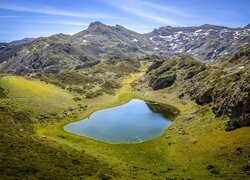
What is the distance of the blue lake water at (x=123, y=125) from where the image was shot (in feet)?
379

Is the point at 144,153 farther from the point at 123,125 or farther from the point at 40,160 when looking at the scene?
the point at 123,125

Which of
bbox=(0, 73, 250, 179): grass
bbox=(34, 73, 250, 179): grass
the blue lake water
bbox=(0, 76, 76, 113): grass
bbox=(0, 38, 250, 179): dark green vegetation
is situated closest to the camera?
bbox=(0, 38, 250, 179): dark green vegetation

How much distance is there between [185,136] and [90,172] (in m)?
45.2

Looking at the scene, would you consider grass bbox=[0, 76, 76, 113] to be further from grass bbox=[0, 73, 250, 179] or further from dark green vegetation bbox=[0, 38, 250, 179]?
grass bbox=[0, 73, 250, 179]

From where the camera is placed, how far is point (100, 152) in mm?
93812

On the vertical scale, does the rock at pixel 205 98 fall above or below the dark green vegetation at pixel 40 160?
above

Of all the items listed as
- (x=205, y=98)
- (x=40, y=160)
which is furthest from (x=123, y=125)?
(x=40, y=160)

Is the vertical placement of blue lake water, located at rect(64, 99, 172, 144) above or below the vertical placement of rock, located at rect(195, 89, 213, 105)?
below

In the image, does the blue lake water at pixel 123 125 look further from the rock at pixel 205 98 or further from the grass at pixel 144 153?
the rock at pixel 205 98

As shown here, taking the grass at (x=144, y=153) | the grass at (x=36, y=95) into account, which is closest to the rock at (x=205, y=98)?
the grass at (x=144, y=153)

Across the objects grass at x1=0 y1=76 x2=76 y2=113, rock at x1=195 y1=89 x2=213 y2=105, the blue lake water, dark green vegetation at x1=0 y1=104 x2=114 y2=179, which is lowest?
dark green vegetation at x1=0 y1=104 x2=114 y2=179

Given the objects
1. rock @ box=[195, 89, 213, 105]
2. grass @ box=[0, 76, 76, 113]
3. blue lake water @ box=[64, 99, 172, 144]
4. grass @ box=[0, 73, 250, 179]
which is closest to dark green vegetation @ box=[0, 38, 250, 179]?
grass @ box=[0, 73, 250, 179]

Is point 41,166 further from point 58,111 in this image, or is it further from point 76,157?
point 58,111

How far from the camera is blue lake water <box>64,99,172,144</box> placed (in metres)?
116
